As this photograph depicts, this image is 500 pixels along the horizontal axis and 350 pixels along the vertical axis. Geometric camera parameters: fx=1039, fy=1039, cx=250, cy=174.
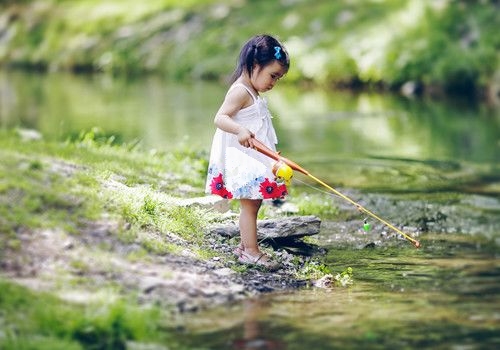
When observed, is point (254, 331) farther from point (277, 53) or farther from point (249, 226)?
point (277, 53)

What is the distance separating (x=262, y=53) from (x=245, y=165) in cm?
106

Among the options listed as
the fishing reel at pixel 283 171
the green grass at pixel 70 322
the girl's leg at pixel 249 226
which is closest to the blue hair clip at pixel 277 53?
the fishing reel at pixel 283 171

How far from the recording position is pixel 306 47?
40.3 m

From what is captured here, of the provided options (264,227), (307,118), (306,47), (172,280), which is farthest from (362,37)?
(172,280)

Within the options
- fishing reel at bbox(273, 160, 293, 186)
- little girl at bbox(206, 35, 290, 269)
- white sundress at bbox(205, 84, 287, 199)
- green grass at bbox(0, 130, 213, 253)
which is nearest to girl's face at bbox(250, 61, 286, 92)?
little girl at bbox(206, 35, 290, 269)

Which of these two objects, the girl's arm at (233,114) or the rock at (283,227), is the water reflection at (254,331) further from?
the rock at (283,227)

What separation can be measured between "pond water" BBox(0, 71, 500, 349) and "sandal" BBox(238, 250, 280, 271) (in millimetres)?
673

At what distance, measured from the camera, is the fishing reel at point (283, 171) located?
9148 mm

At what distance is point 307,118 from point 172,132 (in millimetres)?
5158

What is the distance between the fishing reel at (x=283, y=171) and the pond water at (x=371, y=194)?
1.05 meters

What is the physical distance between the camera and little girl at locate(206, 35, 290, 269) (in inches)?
378

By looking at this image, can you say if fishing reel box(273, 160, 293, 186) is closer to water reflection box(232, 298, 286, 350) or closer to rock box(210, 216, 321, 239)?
rock box(210, 216, 321, 239)

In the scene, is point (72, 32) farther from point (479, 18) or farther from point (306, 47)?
point (479, 18)

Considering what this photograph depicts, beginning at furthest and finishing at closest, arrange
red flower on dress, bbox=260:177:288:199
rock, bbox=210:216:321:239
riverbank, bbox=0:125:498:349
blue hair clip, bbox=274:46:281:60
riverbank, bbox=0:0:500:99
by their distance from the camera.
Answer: riverbank, bbox=0:0:500:99 → rock, bbox=210:216:321:239 → blue hair clip, bbox=274:46:281:60 → red flower on dress, bbox=260:177:288:199 → riverbank, bbox=0:125:498:349
